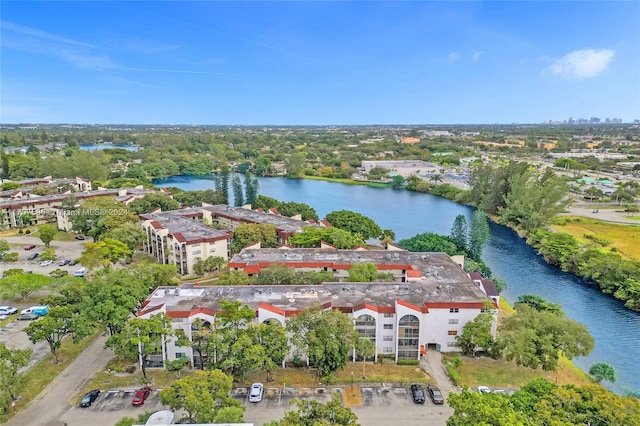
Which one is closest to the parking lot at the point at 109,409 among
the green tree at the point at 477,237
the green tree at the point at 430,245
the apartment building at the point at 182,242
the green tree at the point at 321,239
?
the apartment building at the point at 182,242

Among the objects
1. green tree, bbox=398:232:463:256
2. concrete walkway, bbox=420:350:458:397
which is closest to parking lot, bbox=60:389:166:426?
concrete walkway, bbox=420:350:458:397

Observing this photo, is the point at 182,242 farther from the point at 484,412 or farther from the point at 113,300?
the point at 484,412

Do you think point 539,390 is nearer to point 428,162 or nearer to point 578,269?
point 578,269

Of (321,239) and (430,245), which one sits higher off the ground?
(321,239)

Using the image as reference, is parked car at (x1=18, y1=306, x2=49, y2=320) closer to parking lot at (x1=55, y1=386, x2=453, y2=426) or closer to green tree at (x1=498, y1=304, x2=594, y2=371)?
parking lot at (x1=55, y1=386, x2=453, y2=426)

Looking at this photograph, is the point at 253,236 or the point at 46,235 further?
the point at 46,235

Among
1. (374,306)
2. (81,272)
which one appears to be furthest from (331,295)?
(81,272)
